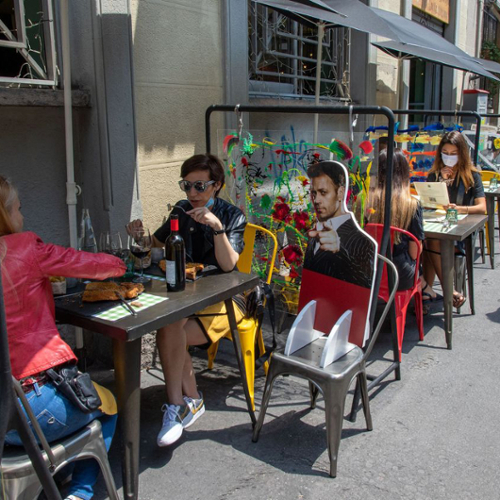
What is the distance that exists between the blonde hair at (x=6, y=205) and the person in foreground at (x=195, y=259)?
796 millimetres

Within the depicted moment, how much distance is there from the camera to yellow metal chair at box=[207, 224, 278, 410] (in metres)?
3.02

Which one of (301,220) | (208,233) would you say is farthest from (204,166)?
(301,220)

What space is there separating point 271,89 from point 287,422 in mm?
3952

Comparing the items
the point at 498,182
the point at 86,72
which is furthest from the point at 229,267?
the point at 498,182

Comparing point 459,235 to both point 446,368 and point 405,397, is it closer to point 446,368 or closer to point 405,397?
point 446,368

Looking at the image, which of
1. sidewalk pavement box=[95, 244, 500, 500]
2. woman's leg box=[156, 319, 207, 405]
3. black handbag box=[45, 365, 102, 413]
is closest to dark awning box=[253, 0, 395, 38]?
woman's leg box=[156, 319, 207, 405]

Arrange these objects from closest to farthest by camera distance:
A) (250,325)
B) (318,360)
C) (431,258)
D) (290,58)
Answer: (318,360)
(250,325)
(431,258)
(290,58)

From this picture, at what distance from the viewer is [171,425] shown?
271 centimetres

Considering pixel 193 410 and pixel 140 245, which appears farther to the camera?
pixel 193 410

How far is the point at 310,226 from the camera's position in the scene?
364cm

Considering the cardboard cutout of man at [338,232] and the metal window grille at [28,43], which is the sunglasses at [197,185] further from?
the metal window grille at [28,43]

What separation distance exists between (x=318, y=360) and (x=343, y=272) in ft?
1.61

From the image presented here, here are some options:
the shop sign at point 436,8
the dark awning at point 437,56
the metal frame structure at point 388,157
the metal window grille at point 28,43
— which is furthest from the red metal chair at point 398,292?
the shop sign at point 436,8

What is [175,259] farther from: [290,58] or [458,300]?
[290,58]
